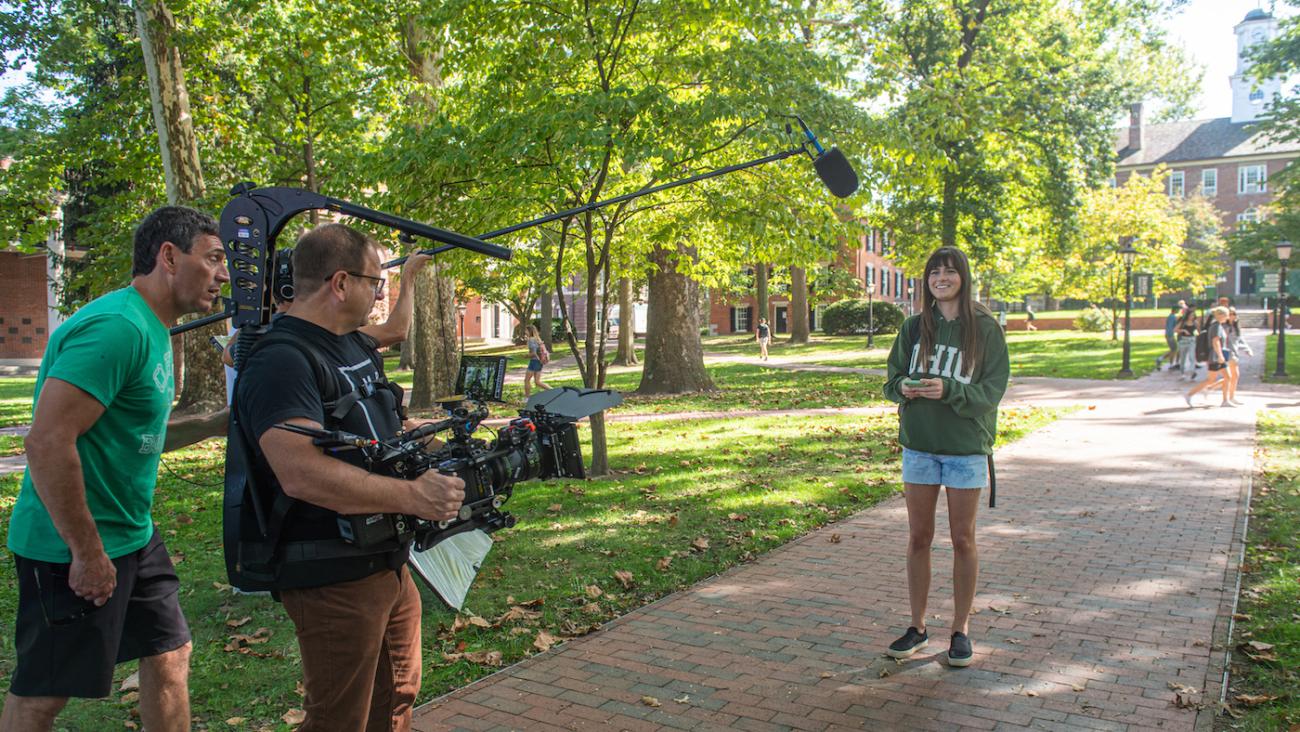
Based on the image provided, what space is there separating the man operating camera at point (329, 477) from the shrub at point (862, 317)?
4526cm

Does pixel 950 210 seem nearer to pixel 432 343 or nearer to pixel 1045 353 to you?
pixel 1045 353

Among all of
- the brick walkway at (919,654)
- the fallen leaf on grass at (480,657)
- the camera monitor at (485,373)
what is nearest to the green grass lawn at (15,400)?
the camera monitor at (485,373)

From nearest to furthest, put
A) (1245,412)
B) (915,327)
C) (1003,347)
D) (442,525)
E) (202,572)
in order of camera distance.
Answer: (442,525) → (1003,347) → (915,327) → (202,572) → (1245,412)

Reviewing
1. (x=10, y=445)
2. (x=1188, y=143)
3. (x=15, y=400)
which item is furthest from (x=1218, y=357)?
(x=1188, y=143)

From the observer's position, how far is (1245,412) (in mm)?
15242

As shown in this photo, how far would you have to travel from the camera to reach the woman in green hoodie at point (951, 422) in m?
4.40

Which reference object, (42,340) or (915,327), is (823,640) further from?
(42,340)

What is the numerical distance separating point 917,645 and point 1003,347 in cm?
154

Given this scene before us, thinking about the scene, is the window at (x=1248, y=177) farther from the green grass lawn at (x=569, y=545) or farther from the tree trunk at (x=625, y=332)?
the green grass lawn at (x=569, y=545)

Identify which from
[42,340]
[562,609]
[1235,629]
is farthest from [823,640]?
[42,340]

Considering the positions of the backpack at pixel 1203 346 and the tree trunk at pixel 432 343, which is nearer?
the backpack at pixel 1203 346

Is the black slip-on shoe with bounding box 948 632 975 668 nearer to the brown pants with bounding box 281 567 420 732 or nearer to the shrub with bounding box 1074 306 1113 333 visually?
the brown pants with bounding box 281 567 420 732

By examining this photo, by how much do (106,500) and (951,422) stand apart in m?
3.51

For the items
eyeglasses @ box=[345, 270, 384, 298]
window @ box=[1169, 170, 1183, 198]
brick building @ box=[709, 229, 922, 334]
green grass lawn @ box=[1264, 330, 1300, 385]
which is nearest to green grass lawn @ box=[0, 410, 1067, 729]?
eyeglasses @ box=[345, 270, 384, 298]
